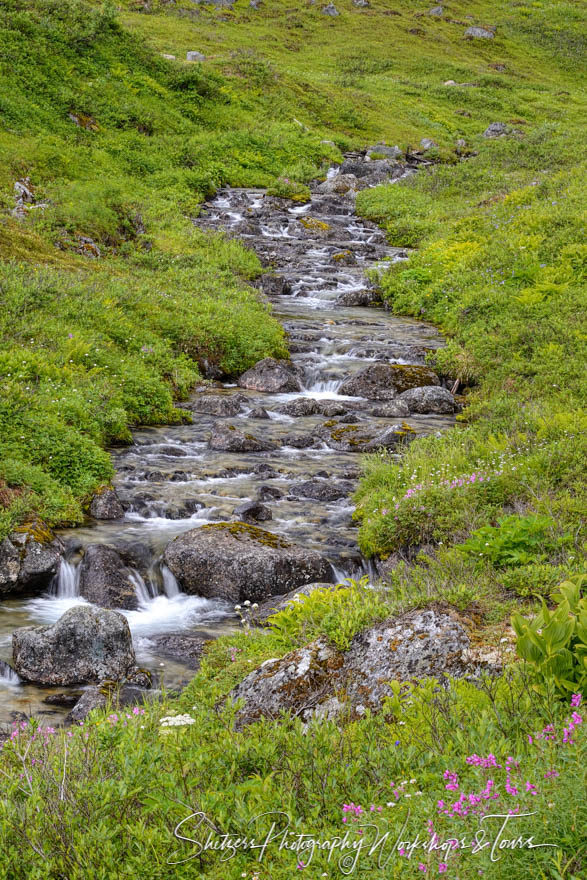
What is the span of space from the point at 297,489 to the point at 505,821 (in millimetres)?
8957

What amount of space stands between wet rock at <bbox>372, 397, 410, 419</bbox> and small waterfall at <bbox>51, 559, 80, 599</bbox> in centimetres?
805

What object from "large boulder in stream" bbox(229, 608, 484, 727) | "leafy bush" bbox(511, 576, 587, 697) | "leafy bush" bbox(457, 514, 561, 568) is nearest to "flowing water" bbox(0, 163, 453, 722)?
"large boulder in stream" bbox(229, 608, 484, 727)

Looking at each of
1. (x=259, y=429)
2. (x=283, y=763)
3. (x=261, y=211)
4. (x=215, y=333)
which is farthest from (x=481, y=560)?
(x=261, y=211)

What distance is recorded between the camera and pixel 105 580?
356 inches

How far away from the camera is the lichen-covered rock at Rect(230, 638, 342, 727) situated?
17.7ft

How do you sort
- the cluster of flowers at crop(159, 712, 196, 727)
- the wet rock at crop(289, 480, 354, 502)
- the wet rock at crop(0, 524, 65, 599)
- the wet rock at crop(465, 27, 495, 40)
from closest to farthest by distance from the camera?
the cluster of flowers at crop(159, 712, 196, 727) < the wet rock at crop(0, 524, 65, 599) < the wet rock at crop(289, 480, 354, 502) < the wet rock at crop(465, 27, 495, 40)

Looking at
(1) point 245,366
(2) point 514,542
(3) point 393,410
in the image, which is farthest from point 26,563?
(1) point 245,366

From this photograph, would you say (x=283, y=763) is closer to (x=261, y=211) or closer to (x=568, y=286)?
(x=568, y=286)

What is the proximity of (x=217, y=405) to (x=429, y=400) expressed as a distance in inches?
182

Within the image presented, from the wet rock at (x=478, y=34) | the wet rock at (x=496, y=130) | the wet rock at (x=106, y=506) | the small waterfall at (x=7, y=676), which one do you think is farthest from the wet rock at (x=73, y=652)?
the wet rock at (x=478, y=34)

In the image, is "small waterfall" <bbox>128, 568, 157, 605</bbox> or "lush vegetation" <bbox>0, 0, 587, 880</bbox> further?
"small waterfall" <bbox>128, 568, 157, 605</bbox>

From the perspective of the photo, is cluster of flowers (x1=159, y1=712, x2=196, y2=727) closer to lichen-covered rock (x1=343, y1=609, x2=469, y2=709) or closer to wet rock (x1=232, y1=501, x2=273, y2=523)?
lichen-covered rock (x1=343, y1=609, x2=469, y2=709)

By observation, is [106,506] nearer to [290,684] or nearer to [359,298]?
[290,684]

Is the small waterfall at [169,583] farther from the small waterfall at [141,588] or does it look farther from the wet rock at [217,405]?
the wet rock at [217,405]
